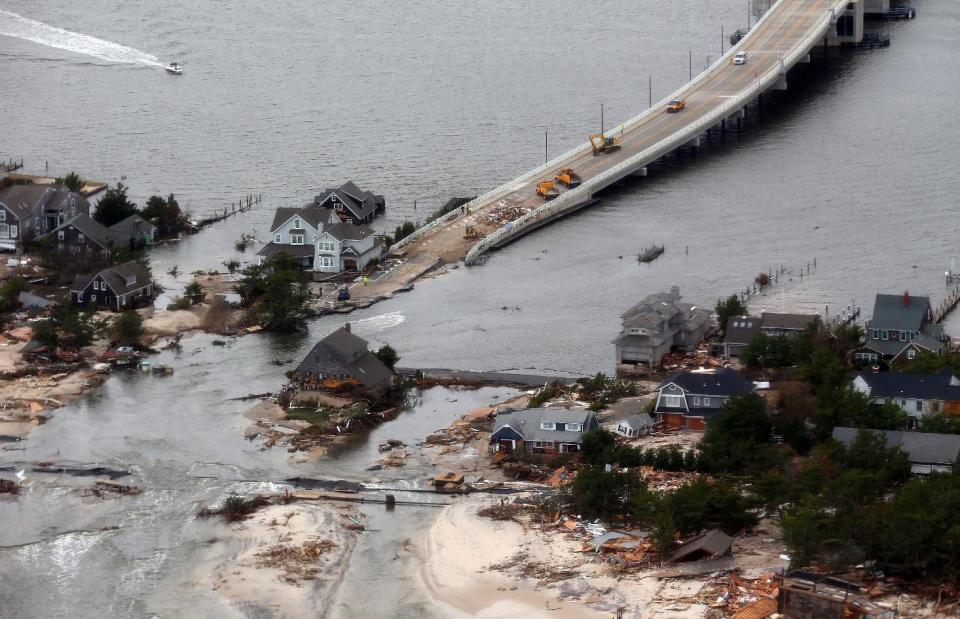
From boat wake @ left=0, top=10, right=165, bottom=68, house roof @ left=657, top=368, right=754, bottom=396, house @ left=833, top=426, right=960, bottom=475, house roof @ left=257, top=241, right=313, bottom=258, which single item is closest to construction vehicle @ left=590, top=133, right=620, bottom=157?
house roof @ left=257, top=241, right=313, bottom=258

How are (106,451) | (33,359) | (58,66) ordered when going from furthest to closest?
1. (58,66)
2. (33,359)
3. (106,451)

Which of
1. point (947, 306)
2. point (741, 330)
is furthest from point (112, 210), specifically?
point (947, 306)

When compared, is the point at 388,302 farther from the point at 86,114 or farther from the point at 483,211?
the point at 86,114

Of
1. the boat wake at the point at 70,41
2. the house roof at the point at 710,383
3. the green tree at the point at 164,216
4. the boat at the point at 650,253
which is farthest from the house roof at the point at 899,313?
the boat wake at the point at 70,41

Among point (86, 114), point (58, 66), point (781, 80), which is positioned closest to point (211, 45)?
point (58, 66)

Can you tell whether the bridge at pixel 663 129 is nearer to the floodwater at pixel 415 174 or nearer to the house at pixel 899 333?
the floodwater at pixel 415 174

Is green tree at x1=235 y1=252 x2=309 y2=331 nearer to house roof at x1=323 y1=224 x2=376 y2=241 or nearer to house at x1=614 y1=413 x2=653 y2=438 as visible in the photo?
house roof at x1=323 y1=224 x2=376 y2=241
